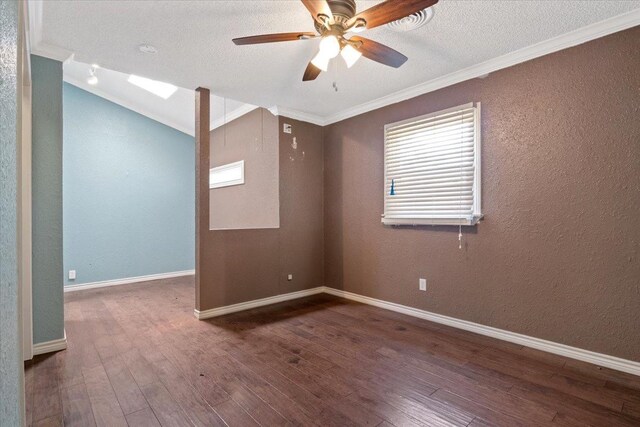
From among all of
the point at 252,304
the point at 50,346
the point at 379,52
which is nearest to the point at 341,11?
the point at 379,52

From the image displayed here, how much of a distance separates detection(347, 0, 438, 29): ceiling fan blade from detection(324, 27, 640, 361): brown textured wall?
1.59 meters

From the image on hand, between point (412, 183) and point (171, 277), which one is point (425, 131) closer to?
point (412, 183)

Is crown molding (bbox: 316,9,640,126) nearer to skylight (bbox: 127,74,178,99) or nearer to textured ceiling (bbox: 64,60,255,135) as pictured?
textured ceiling (bbox: 64,60,255,135)

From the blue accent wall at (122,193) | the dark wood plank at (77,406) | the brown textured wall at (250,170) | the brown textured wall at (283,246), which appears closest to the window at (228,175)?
the brown textured wall at (250,170)

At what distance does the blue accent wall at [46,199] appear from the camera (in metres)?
2.49

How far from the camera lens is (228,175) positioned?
5.36m

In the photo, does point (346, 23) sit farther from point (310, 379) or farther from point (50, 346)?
point (50, 346)

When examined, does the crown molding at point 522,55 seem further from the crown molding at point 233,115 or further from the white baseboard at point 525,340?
the white baseboard at point 525,340

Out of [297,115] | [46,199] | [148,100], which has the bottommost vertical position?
[46,199]

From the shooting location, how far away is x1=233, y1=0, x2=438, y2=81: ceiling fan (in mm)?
1666

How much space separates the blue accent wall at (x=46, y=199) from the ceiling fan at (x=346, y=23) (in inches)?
71.3

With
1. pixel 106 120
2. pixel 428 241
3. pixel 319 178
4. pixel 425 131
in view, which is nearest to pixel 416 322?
pixel 428 241

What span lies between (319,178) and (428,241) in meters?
1.87

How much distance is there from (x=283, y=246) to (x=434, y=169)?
2118 mm
